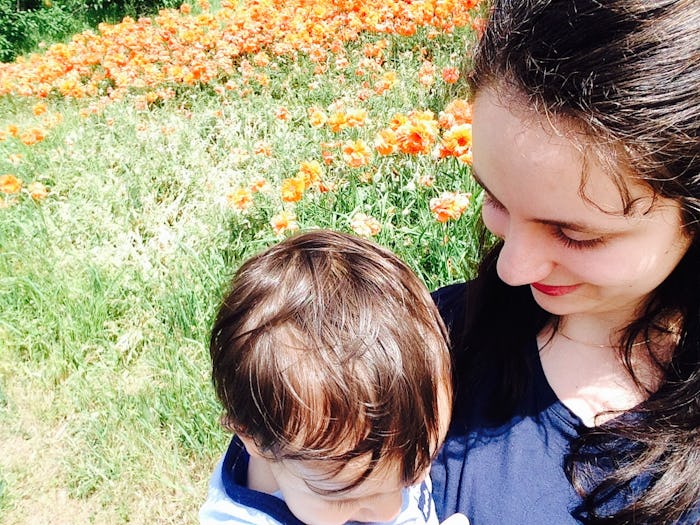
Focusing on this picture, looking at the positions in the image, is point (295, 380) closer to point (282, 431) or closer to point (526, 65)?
point (282, 431)

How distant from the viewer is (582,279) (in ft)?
2.91

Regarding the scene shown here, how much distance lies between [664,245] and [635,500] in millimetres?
400

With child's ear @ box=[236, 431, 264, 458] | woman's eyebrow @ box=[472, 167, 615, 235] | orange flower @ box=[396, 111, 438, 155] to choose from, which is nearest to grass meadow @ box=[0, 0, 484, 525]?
orange flower @ box=[396, 111, 438, 155]

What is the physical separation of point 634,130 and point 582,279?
233mm

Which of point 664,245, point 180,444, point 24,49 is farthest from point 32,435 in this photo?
point 24,49

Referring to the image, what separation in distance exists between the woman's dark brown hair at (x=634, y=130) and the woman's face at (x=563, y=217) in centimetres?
2

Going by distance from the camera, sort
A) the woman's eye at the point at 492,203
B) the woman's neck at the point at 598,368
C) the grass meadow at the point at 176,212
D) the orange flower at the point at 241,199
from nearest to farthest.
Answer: the woman's eye at the point at 492,203 < the woman's neck at the point at 598,368 < the grass meadow at the point at 176,212 < the orange flower at the point at 241,199

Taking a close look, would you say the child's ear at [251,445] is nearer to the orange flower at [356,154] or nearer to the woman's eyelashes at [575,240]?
the woman's eyelashes at [575,240]

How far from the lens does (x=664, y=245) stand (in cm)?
84

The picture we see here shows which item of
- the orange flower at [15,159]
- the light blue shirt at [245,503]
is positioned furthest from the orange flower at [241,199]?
the orange flower at [15,159]

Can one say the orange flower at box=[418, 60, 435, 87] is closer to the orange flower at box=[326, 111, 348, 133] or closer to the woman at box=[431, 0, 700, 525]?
the orange flower at box=[326, 111, 348, 133]

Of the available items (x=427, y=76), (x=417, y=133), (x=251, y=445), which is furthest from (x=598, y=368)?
(x=427, y=76)

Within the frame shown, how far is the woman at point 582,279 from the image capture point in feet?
2.40

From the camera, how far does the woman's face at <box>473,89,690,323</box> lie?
75cm
